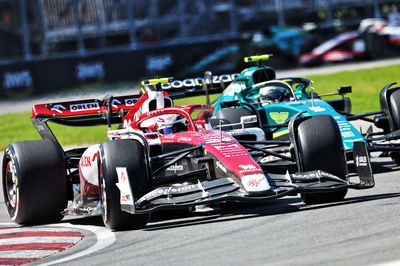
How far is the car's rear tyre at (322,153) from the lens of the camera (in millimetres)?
8859

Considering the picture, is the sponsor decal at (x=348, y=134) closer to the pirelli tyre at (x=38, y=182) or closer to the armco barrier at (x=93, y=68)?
the pirelli tyre at (x=38, y=182)

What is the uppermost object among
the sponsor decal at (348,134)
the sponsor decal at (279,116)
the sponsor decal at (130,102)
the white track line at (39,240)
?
the sponsor decal at (130,102)

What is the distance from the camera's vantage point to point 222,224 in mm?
8297

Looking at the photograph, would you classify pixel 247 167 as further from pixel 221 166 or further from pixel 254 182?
pixel 221 166

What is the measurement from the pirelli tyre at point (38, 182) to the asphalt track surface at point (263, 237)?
1.42 ft

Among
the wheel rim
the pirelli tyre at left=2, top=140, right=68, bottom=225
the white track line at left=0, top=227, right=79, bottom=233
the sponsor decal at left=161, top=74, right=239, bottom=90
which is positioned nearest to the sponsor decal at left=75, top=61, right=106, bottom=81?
the sponsor decal at left=161, top=74, right=239, bottom=90

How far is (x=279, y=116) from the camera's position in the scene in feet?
41.6

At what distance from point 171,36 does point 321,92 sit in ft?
37.1

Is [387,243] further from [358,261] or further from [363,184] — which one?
[363,184]

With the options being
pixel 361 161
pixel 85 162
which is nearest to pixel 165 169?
pixel 85 162

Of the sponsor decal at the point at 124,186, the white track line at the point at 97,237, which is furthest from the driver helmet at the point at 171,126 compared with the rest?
the sponsor decal at the point at 124,186

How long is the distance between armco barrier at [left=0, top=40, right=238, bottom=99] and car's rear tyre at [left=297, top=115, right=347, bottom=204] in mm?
20541

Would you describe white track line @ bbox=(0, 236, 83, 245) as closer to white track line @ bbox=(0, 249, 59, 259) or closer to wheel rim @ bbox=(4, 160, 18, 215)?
white track line @ bbox=(0, 249, 59, 259)

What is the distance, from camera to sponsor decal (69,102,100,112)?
11.8 m
